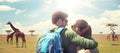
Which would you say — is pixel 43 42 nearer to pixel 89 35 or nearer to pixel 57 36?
pixel 57 36

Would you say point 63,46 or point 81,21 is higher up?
point 81,21

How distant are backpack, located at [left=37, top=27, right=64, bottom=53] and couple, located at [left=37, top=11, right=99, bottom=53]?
0.22 ft

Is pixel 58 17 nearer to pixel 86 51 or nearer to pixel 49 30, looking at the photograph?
pixel 49 30

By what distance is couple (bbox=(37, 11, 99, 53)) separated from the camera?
4.55m

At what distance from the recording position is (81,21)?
15.4 feet

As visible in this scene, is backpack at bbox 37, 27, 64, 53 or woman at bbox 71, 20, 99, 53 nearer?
backpack at bbox 37, 27, 64, 53

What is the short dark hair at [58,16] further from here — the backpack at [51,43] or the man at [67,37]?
the backpack at [51,43]

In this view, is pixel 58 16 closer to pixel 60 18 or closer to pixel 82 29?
pixel 60 18

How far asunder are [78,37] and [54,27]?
359mm

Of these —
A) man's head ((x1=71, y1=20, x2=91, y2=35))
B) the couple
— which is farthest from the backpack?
man's head ((x1=71, y1=20, x2=91, y2=35))

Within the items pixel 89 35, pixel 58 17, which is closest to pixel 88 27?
pixel 89 35

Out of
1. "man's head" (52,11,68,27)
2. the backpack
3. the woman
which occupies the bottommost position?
the backpack

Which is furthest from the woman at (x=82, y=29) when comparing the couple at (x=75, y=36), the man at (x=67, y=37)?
the man at (x=67, y=37)

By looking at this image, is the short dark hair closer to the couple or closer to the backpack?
the couple
